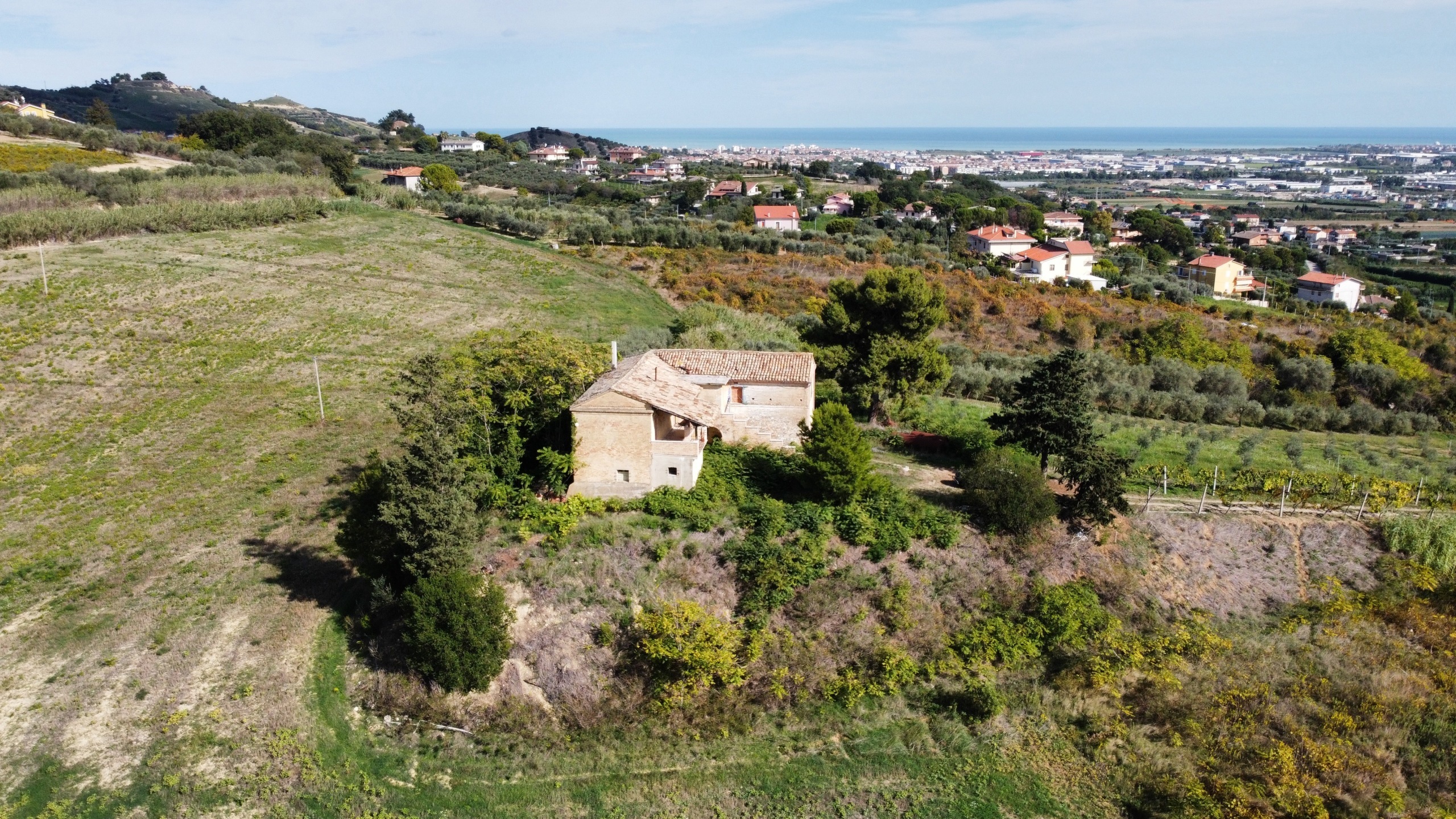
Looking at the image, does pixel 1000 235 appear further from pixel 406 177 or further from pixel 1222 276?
pixel 406 177

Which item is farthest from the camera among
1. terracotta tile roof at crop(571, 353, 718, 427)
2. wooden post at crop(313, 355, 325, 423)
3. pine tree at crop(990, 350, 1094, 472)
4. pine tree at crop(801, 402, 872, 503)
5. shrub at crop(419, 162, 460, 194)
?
shrub at crop(419, 162, 460, 194)

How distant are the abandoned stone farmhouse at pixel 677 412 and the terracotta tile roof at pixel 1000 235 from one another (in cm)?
6898

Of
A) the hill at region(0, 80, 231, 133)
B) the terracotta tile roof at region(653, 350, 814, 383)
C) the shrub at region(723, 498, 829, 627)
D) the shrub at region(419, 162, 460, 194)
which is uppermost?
the hill at region(0, 80, 231, 133)

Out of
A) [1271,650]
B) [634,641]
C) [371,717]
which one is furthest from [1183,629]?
[371,717]

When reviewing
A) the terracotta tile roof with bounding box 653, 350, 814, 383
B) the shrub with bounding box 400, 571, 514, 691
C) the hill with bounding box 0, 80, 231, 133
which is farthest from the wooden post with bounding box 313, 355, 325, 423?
the hill with bounding box 0, 80, 231, 133

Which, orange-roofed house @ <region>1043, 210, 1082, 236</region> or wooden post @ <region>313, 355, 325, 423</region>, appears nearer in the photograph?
wooden post @ <region>313, 355, 325, 423</region>

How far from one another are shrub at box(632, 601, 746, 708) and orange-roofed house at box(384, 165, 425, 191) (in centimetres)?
8394

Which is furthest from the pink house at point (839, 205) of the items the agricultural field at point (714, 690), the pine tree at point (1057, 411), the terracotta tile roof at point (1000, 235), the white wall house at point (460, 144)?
the pine tree at point (1057, 411)

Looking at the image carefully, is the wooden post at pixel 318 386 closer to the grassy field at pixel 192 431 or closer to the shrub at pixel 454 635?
the grassy field at pixel 192 431

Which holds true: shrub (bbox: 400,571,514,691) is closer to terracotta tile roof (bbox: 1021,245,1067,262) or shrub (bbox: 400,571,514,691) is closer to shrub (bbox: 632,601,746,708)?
shrub (bbox: 632,601,746,708)

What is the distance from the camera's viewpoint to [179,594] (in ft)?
73.4

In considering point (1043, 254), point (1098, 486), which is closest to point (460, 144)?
point (1043, 254)

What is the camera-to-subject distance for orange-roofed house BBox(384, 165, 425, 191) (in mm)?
94938

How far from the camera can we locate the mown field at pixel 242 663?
685 inches
